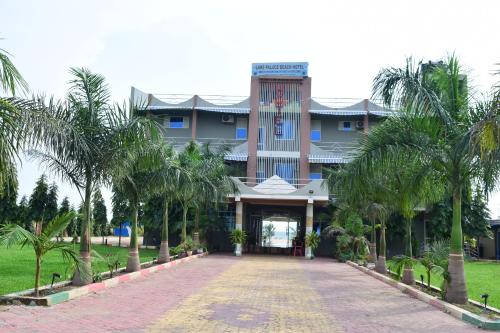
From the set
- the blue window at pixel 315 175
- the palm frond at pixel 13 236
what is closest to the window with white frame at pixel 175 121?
the blue window at pixel 315 175

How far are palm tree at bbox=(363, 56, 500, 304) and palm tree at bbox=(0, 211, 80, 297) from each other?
6.67 metres

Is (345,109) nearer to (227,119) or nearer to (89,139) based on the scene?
(227,119)

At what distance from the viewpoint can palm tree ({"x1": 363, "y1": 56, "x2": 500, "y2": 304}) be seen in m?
11.1

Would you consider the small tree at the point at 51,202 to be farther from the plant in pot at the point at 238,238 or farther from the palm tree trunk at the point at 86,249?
the palm tree trunk at the point at 86,249

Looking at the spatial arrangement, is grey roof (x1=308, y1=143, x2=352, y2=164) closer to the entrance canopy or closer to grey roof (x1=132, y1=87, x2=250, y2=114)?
grey roof (x1=132, y1=87, x2=250, y2=114)

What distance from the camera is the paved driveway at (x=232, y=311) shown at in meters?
A: 7.91

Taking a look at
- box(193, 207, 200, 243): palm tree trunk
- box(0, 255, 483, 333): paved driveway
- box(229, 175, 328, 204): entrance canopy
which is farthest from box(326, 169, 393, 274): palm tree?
box(193, 207, 200, 243): palm tree trunk

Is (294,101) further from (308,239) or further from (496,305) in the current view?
(496,305)

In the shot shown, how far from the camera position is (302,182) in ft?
115

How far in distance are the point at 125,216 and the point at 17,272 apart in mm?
22408

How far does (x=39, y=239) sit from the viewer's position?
9.69m

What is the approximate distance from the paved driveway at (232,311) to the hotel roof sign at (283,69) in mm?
23850

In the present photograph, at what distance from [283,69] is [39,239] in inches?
1131

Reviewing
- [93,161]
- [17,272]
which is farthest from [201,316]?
[17,272]
